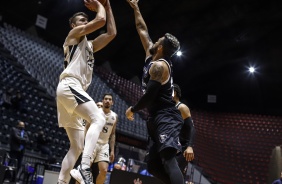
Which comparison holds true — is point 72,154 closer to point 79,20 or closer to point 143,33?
point 79,20

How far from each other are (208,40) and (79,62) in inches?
712

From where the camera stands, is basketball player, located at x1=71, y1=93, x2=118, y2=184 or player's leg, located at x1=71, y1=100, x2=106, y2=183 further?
basketball player, located at x1=71, y1=93, x2=118, y2=184

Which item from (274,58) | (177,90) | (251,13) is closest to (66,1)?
(251,13)

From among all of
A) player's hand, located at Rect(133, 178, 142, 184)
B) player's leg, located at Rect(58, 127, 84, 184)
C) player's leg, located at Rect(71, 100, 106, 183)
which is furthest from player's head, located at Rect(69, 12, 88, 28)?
player's hand, located at Rect(133, 178, 142, 184)

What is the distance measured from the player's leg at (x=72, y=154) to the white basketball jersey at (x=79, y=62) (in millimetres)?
507

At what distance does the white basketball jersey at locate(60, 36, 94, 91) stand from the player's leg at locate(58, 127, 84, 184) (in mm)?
507

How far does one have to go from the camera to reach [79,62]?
12.5ft

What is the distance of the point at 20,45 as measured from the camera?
681 inches

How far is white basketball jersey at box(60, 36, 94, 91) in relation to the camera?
12.3 feet

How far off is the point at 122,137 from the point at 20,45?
23.4 ft

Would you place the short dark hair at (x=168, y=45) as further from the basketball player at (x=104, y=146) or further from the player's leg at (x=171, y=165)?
the basketball player at (x=104, y=146)

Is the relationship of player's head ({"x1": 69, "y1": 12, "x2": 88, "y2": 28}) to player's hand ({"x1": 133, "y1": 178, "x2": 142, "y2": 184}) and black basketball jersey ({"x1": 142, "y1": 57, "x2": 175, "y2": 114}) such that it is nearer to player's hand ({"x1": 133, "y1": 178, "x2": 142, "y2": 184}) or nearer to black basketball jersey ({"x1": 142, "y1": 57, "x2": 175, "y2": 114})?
black basketball jersey ({"x1": 142, "y1": 57, "x2": 175, "y2": 114})

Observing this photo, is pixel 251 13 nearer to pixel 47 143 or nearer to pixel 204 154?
pixel 204 154

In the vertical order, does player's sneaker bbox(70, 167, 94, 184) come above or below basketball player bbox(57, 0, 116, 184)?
below
